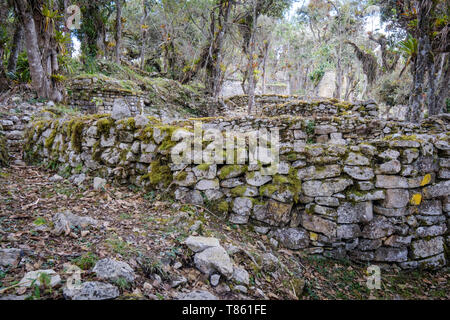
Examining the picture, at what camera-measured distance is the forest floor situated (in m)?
1.77

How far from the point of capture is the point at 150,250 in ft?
6.91

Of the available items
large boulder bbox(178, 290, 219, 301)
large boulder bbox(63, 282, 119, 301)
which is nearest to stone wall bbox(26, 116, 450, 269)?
large boulder bbox(178, 290, 219, 301)

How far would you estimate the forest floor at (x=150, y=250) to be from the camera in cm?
177

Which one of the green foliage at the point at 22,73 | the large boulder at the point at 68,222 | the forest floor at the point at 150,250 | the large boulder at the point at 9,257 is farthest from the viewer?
the green foliage at the point at 22,73

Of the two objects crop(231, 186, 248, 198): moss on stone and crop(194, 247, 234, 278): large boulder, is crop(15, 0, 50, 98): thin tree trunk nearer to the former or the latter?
crop(231, 186, 248, 198): moss on stone

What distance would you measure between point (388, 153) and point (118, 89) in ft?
32.2

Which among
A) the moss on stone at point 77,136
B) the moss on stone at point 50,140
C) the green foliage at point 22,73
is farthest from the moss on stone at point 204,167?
the green foliage at point 22,73

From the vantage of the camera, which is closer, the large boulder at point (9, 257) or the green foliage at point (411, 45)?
the large boulder at point (9, 257)

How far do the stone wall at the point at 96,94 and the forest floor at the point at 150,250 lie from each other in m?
6.12

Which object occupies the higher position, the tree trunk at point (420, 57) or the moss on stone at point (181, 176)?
the tree trunk at point (420, 57)

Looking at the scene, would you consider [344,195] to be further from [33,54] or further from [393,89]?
[393,89]

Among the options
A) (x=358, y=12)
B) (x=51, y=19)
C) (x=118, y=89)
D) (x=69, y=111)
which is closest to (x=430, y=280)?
(x=69, y=111)

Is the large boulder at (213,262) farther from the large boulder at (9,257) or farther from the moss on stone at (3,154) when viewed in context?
the moss on stone at (3,154)
